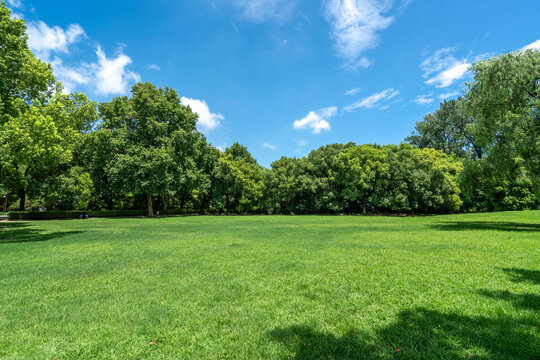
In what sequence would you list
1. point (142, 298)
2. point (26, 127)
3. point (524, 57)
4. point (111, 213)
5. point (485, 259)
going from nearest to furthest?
point (142, 298) < point (485, 259) < point (26, 127) < point (524, 57) < point (111, 213)

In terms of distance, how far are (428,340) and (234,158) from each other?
67.0 metres

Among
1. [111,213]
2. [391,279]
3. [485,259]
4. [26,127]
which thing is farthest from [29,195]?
[485,259]

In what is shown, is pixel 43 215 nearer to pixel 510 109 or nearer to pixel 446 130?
pixel 510 109

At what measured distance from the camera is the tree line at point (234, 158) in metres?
15.8

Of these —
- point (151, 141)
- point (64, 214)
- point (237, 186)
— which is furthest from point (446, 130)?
point (64, 214)

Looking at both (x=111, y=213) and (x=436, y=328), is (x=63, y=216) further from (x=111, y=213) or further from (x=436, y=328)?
(x=436, y=328)

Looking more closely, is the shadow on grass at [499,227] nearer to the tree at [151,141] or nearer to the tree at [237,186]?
the tree at [151,141]

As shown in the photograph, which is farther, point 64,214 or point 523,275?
point 64,214

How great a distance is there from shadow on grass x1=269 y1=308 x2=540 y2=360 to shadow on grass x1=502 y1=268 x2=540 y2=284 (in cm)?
296

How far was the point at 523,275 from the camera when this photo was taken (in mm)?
6629

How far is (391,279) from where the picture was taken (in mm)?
6484

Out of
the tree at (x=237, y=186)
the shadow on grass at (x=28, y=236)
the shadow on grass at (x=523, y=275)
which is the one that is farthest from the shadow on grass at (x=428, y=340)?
the tree at (x=237, y=186)

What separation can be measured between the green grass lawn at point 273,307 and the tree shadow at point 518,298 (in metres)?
0.02

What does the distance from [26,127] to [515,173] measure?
30.1 metres
